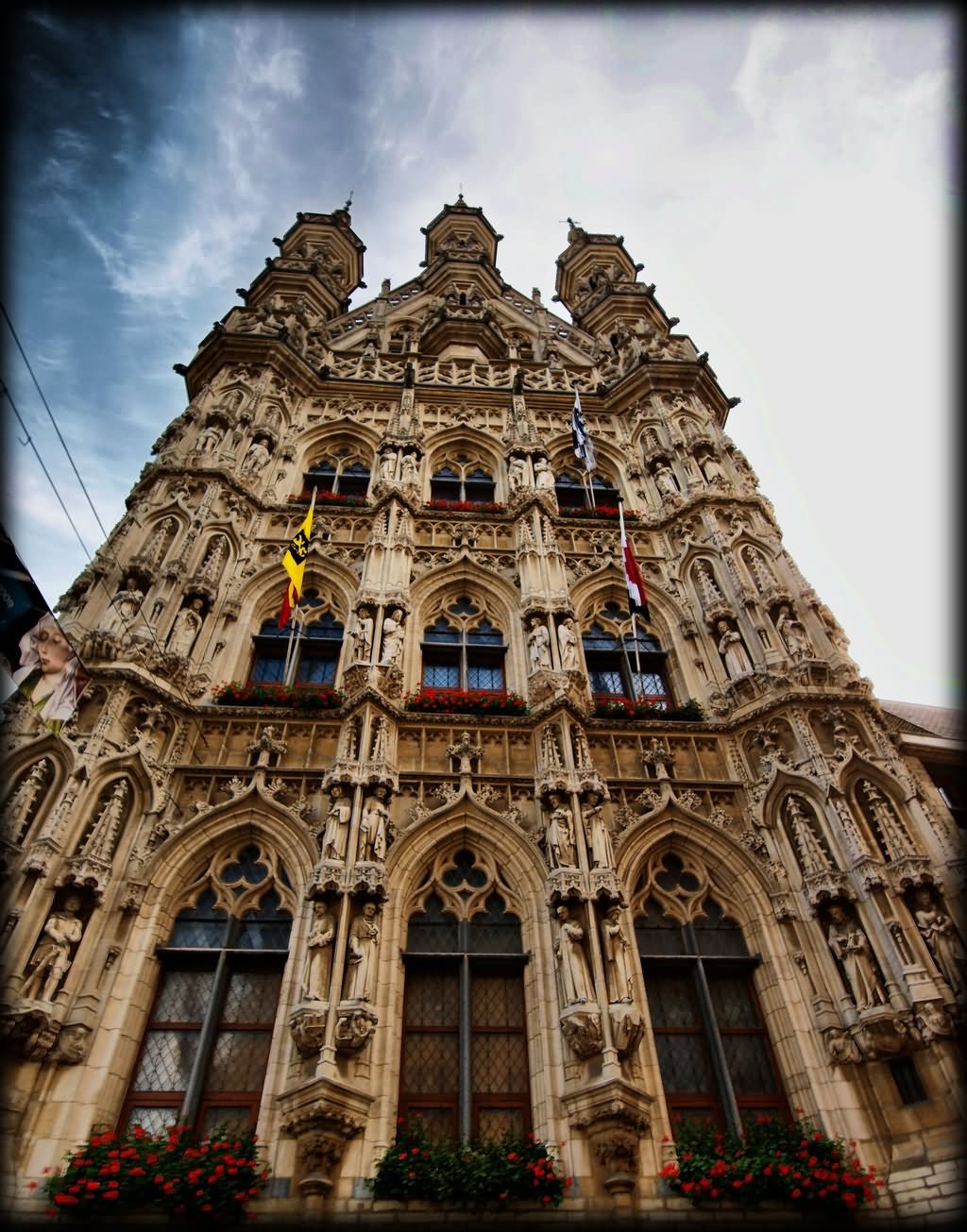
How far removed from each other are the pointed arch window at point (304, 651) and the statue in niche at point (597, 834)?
16.9 feet

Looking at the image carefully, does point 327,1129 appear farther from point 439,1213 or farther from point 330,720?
point 330,720

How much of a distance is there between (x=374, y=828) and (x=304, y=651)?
15.6ft

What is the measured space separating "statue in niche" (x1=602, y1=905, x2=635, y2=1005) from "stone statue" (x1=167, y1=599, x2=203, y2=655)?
7319 mm

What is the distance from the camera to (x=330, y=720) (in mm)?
11758

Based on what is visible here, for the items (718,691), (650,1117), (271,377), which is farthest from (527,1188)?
(271,377)

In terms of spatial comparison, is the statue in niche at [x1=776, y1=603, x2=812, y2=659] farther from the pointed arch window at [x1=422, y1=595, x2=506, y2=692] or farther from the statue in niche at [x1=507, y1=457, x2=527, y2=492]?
the statue in niche at [x1=507, y1=457, x2=527, y2=492]

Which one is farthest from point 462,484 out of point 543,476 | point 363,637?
point 363,637

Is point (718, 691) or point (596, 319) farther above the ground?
point (596, 319)

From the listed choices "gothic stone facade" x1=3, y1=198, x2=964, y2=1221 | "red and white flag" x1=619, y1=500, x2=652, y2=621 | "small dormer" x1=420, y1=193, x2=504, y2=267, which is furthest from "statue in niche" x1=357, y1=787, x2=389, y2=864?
"small dormer" x1=420, y1=193, x2=504, y2=267

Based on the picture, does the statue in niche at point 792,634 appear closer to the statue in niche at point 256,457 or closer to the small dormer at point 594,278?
the statue in niche at point 256,457

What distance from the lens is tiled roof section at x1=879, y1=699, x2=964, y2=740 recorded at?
1426cm

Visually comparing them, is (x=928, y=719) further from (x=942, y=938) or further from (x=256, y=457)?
(x=256, y=457)

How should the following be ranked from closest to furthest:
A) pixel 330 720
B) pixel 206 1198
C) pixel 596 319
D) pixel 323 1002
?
pixel 206 1198 < pixel 323 1002 < pixel 330 720 < pixel 596 319

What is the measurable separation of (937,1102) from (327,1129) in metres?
6.04
